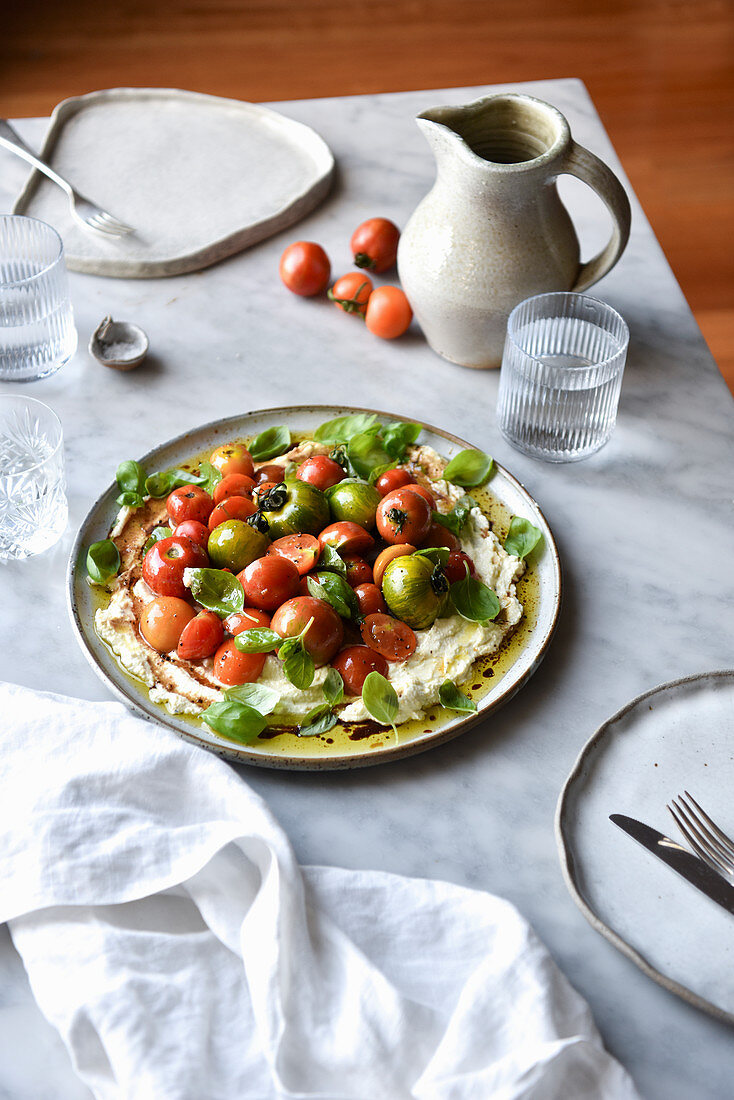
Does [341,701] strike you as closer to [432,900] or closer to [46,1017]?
[432,900]

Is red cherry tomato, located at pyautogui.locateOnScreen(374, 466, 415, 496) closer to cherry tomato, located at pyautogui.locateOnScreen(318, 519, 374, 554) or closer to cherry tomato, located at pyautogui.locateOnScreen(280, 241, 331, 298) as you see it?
cherry tomato, located at pyautogui.locateOnScreen(318, 519, 374, 554)

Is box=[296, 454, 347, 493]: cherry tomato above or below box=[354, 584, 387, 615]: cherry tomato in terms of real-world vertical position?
above

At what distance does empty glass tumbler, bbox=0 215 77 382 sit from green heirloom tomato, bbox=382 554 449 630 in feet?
2.08

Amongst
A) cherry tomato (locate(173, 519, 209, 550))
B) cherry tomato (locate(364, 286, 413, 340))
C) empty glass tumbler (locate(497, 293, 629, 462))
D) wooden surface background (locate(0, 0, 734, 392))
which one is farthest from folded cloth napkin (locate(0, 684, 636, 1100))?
wooden surface background (locate(0, 0, 734, 392))

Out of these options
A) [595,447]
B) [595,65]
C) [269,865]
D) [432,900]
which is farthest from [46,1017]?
[595,65]

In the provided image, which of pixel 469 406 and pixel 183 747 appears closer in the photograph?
pixel 183 747

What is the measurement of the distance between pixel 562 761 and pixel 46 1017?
0.49 metres

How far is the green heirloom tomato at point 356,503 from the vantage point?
1.12 metres

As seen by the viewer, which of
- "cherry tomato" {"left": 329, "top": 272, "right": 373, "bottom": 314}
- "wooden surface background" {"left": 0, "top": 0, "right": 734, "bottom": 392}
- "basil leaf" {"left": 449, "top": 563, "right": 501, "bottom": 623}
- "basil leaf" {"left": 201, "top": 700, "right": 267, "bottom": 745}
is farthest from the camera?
"wooden surface background" {"left": 0, "top": 0, "right": 734, "bottom": 392}

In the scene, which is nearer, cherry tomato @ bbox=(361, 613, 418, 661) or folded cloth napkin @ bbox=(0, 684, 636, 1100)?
folded cloth napkin @ bbox=(0, 684, 636, 1100)

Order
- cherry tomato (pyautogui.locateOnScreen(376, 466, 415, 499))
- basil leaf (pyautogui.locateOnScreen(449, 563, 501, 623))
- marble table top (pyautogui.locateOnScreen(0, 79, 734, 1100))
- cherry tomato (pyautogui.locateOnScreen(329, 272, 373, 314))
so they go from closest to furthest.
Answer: marble table top (pyautogui.locateOnScreen(0, 79, 734, 1100)) < basil leaf (pyautogui.locateOnScreen(449, 563, 501, 623)) < cherry tomato (pyautogui.locateOnScreen(376, 466, 415, 499)) < cherry tomato (pyautogui.locateOnScreen(329, 272, 373, 314))

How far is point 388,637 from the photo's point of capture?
1.03 meters

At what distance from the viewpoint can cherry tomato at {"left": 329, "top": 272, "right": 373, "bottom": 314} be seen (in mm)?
1476

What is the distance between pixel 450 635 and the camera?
106cm
